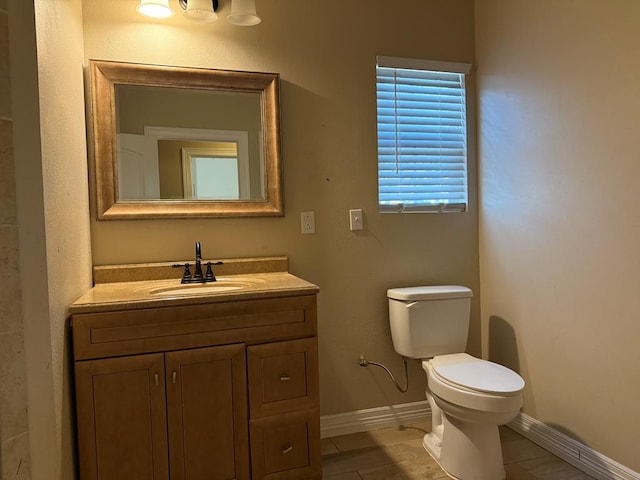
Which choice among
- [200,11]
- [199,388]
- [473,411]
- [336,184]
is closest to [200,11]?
[200,11]

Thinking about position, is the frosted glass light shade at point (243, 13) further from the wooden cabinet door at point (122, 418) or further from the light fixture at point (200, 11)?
the wooden cabinet door at point (122, 418)

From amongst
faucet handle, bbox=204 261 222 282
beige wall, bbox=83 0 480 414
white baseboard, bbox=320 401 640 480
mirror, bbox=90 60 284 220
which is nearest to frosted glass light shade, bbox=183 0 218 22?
beige wall, bbox=83 0 480 414

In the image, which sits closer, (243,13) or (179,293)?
(179,293)

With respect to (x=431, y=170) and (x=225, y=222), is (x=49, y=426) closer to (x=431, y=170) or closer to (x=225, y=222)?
(x=225, y=222)

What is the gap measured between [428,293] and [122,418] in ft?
4.67

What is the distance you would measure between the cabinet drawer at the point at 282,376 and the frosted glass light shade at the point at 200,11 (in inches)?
57.2

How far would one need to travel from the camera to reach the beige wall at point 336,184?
6.62ft

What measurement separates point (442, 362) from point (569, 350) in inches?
21.8

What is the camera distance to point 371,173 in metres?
2.28

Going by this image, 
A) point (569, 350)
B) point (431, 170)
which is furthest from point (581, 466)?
point (431, 170)

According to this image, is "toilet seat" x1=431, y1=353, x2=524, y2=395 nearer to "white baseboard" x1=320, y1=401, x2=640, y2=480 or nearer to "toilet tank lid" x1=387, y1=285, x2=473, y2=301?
"toilet tank lid" x1=387, y1=285, x2=473, y2=301

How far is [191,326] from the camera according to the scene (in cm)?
153

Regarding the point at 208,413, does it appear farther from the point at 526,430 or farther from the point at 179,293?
the point at 526,430

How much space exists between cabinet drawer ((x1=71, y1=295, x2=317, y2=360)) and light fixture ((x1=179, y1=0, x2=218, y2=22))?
4.21 feet
